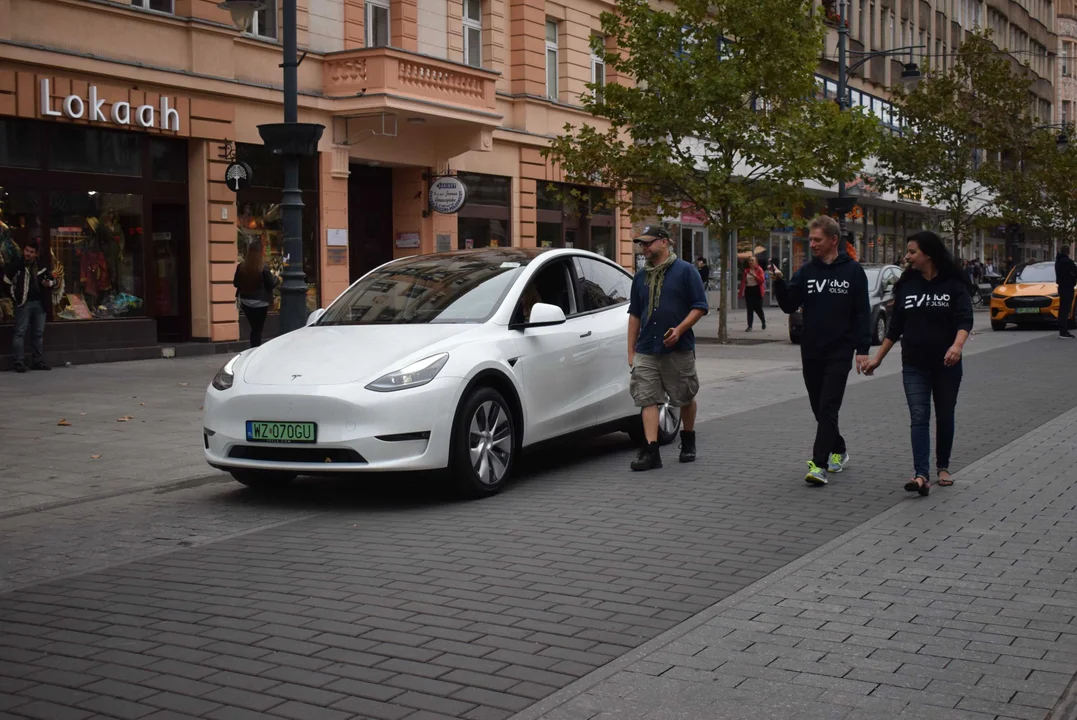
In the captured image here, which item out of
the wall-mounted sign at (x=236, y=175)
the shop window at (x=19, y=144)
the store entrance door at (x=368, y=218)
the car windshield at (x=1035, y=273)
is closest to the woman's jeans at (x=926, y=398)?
the shop window at (x=19, y=144)

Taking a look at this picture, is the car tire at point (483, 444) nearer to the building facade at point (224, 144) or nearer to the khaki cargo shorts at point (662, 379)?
the khaki cargo shorts at point (662, 379)

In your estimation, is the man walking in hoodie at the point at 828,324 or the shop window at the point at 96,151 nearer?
the man walking in hoodie at the point at 828,324

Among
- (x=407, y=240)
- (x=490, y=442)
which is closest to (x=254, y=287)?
(x=407, y=240)

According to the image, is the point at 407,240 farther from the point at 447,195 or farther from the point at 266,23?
the point at 266,23

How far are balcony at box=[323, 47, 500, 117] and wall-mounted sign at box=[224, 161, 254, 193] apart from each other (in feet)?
9.68

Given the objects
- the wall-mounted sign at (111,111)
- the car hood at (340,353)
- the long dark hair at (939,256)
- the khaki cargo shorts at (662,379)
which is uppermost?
the wall-mounted sign at (111,111)

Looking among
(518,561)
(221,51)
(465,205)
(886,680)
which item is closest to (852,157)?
(465,205)

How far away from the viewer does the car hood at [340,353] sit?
26.0ft

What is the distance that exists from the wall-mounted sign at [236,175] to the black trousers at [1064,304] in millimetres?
15383

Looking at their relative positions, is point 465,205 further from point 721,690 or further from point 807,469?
point 721,690

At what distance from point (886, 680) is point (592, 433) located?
17.6ft

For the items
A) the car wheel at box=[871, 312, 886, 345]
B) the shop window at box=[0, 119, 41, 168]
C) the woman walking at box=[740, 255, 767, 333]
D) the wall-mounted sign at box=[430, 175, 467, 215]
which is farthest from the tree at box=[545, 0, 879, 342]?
the shop window at box=[0, 119, 41, 168]

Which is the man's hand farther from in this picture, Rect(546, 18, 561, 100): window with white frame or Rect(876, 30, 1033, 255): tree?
Rect(876, 30, 1033, 255): tree

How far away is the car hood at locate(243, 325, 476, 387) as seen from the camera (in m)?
7.93
